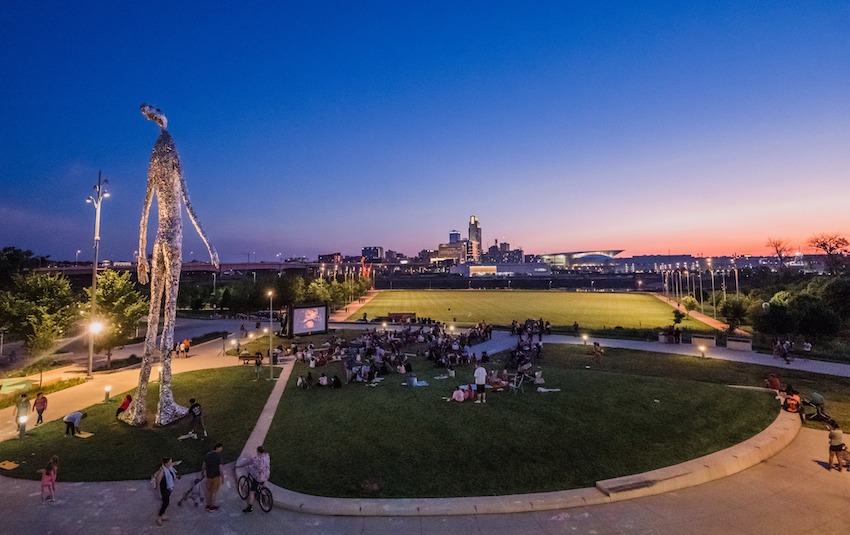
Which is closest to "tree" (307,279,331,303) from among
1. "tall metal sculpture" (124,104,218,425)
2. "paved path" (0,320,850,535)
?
"tall metal sculpture" (124,104,218,425)

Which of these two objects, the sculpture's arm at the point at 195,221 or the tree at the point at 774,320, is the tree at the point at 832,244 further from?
the sculpture's arm at the point at 195,221

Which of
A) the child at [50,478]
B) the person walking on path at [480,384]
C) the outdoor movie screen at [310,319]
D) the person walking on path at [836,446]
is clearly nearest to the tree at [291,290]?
the outdoor movie screen at [310,319]

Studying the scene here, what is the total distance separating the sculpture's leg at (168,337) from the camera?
54.7ft

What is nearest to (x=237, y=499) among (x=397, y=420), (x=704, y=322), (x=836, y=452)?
(x=397, y=420)

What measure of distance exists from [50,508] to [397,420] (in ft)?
33.8

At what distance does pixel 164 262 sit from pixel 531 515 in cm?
1636

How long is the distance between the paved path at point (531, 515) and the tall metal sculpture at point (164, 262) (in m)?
4.81

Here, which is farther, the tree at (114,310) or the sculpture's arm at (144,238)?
the tree at (114,310)

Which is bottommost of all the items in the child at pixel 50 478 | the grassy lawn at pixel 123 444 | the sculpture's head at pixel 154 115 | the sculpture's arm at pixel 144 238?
the grassy lawn at pixel 123 444

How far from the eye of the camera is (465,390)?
19078 mm

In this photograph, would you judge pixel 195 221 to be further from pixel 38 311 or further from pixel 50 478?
pixel 38 311

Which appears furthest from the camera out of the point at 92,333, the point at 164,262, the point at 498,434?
the point at 92,333

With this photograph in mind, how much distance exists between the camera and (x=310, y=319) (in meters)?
38.9

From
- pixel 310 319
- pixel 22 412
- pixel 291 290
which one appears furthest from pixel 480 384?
pixel 291 290
